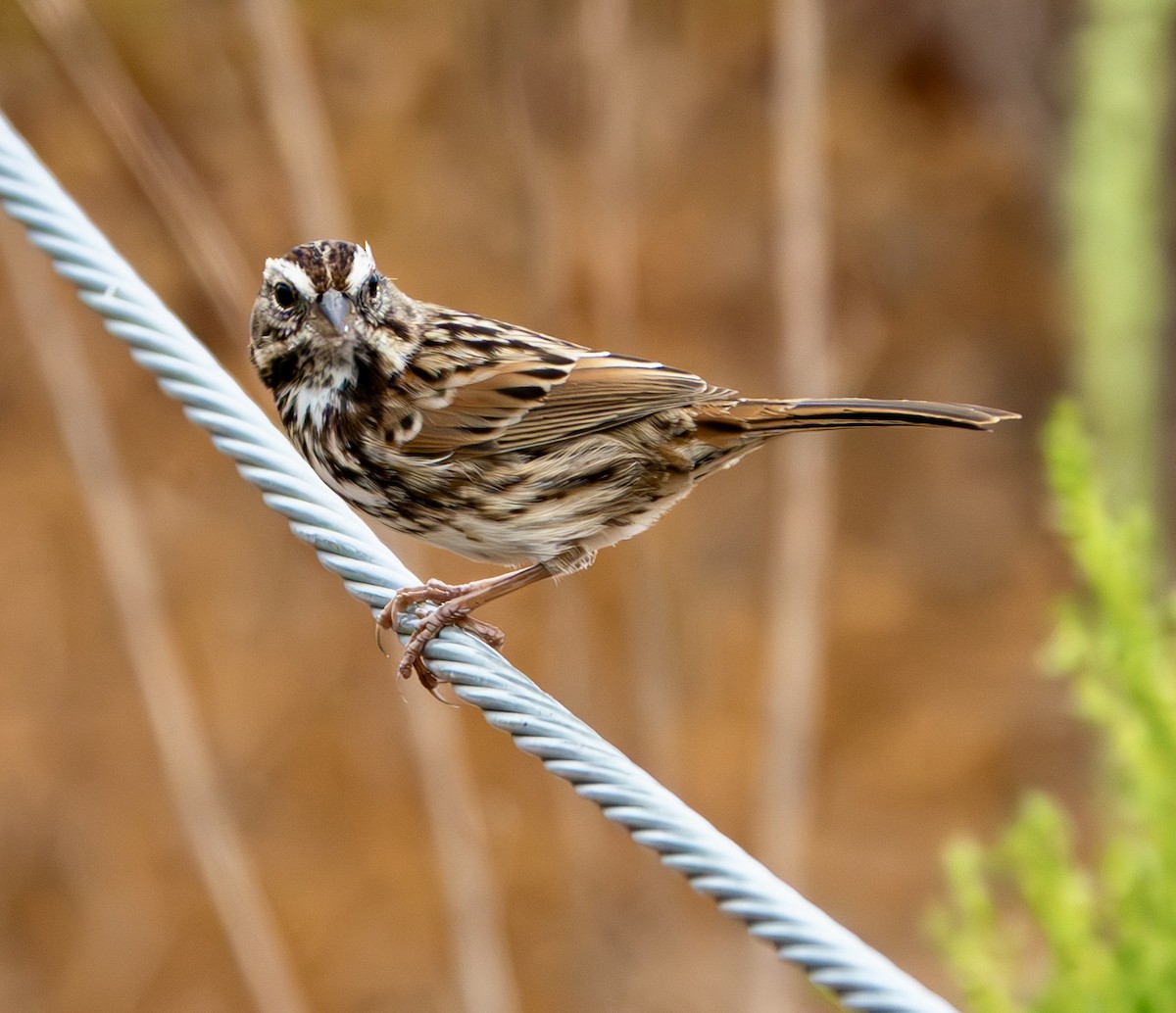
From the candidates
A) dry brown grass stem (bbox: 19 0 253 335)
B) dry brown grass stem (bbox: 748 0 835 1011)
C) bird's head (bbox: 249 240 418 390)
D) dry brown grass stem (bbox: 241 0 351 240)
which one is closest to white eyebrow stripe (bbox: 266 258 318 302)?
bird's head (bbox: 249 240 418 390)

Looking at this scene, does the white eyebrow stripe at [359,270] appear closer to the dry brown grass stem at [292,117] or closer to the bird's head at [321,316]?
the bird's head at [321,316]

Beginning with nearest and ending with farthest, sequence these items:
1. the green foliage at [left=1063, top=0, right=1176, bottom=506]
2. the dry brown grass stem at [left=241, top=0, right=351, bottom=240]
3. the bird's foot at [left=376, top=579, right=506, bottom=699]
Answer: the bird's foot at [left=376, top=579, right=506, bottom=699] < the dry brown grass stem at [left=241, top=0, right=351, bottom=240] < the green foliage at [left=1063, top=0, right=1176, bottom=506]

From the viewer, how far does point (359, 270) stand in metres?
Answer: 3.12

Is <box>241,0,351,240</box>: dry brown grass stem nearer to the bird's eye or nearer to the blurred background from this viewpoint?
the blurred background

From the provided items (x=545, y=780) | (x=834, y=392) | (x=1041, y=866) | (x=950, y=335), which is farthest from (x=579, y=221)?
(x=1041, y=866)

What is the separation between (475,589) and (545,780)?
9.47 ft

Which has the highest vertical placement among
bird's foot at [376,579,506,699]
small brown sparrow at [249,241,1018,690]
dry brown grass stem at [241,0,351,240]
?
dry brown grass stem at [241,0,351,240]

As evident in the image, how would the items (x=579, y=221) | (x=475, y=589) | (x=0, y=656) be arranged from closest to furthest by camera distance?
(x=475, y=589), (x=579, y=221), (x=0, y=656)

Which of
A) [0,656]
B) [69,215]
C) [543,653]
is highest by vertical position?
[543,653]

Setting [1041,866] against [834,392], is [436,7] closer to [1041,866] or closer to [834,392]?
[834,392]

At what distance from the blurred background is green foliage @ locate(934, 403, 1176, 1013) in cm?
171

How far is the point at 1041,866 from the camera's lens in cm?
323

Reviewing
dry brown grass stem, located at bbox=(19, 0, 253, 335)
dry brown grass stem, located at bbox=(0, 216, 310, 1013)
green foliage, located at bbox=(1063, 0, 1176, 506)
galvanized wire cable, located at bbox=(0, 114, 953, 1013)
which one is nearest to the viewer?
galvanized wire cable, located at bbox=(0, 114, 953, 1013)

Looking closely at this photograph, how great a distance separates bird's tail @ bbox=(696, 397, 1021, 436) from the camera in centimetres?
287
